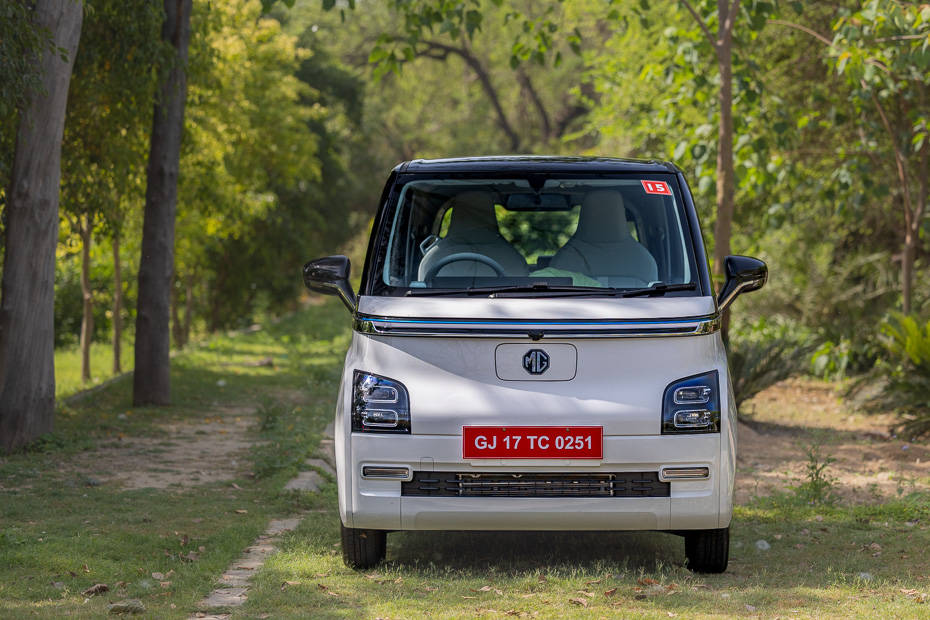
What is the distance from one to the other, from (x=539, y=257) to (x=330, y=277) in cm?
113

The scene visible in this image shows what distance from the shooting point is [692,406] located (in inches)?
204

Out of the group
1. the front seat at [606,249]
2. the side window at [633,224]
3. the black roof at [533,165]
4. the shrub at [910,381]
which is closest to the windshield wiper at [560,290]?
the front seat at [606,249]

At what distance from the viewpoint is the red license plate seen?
5.10m

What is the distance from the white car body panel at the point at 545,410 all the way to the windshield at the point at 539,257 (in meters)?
0.35

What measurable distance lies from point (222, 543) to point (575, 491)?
2.13m

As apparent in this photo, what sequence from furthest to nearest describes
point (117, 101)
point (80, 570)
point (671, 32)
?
point (117, 101) → point (671, 32) → point (80, 570)

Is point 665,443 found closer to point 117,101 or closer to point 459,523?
point 459,523

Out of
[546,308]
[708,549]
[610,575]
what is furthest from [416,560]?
[546,308]

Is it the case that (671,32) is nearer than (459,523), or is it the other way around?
(459,523)

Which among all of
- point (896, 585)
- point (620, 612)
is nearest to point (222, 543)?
point (620, 612)

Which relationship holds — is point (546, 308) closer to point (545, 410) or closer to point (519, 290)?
point (519, 290)

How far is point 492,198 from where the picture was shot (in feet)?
20.0

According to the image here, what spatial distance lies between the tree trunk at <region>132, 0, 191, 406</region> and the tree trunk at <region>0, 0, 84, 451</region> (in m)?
3.03

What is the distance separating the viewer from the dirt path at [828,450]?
8.52m
